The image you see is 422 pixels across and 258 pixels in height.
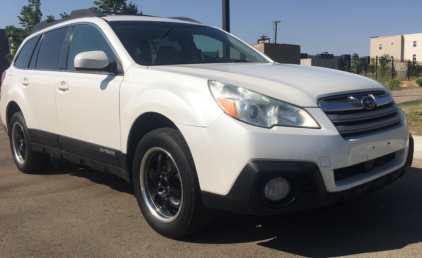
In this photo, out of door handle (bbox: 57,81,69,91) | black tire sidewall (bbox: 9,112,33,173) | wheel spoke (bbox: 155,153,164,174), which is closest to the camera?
wheel spoke (bbox: 155,153,164,174)

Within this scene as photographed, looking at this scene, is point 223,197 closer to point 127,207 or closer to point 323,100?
point 323,100

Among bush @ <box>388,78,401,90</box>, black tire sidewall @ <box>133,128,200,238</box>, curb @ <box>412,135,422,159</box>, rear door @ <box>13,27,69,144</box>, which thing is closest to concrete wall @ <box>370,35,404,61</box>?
bush @ <box>388,78,401,90</box>

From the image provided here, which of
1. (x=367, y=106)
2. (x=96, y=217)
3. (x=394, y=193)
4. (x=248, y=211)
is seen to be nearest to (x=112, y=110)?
(x=96, y=217)

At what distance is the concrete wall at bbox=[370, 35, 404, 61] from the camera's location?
90750 mm

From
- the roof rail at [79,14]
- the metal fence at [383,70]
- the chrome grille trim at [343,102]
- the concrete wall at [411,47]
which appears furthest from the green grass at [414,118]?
the concrete wall at [411,47]

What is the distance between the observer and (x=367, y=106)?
10.8 ft

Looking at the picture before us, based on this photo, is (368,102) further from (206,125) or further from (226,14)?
(226,14)

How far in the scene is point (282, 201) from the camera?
118 inches

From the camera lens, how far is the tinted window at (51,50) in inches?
199

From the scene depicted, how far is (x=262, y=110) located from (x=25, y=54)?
4.19 m

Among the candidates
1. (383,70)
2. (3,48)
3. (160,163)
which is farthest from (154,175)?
(3,48)

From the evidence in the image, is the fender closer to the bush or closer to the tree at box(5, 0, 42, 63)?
the bush

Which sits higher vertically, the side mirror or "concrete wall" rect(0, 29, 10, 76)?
"concrete wall" rect(0, 29, 10, 76)

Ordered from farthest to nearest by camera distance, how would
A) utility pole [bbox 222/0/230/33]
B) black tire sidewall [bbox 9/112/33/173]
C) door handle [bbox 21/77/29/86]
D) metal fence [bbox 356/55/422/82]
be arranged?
metal fence [bbox 356/55/422/82] → utility pole [bbox 222/0/230/33] → black tire sidewall [bbox 9/112/33/173] → door handle [bbox 21/77/29/86]
